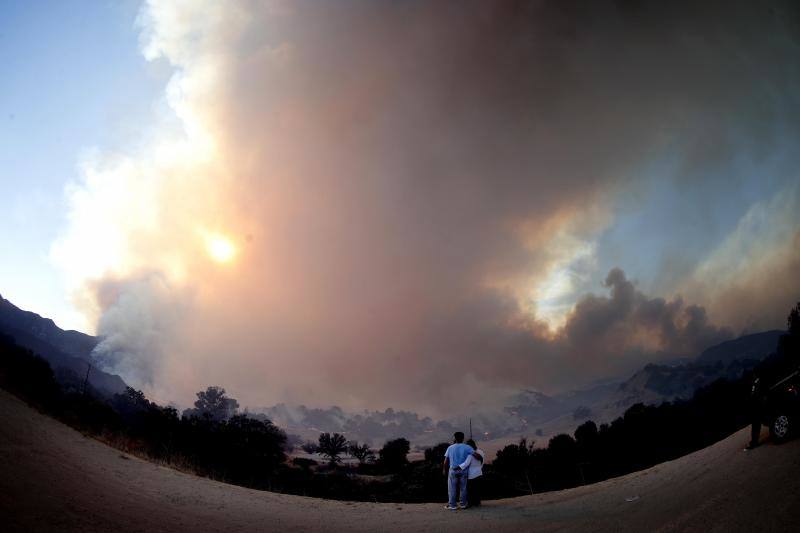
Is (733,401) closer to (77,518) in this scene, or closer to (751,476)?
(751,476)

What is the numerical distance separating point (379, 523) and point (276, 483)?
34849 millimetres

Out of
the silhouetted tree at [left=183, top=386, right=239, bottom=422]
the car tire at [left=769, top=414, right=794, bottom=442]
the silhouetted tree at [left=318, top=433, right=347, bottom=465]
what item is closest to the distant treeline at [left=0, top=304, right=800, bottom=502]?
the silhouetted tree at [left=318, top=433, right=347, bottom=465]

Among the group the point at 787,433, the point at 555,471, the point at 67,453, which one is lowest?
the point at 555,471

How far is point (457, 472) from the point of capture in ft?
39.0

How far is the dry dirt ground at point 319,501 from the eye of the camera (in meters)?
6.88

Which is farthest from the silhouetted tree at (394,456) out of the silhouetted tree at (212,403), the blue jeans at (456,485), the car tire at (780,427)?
the silhouetted tree at (212,403)

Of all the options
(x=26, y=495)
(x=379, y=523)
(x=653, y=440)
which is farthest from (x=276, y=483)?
(x=653, y=440)

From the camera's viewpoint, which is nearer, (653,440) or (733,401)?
(653,440)

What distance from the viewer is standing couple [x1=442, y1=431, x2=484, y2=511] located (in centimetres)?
1177

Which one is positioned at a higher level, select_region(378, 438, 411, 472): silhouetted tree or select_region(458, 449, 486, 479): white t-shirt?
select_region(458, 449, 486, 479): white t-shirt

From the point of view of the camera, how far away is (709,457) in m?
13.6

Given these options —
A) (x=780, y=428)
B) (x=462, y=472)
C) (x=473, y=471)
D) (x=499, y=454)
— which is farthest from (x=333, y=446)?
(x=780, y=428)

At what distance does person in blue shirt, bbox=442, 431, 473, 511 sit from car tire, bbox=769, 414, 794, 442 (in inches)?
383

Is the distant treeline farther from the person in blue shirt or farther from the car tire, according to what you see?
the car tire
